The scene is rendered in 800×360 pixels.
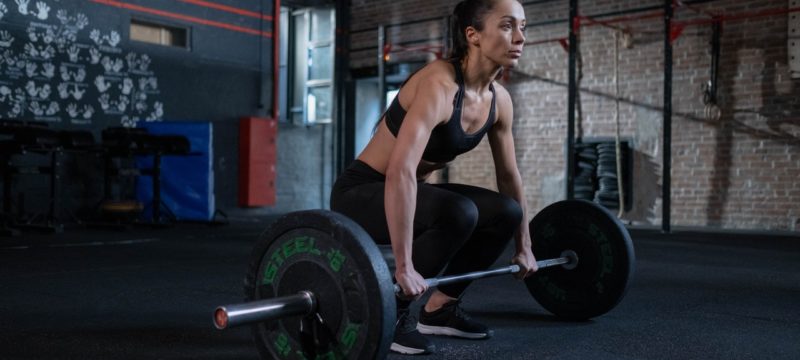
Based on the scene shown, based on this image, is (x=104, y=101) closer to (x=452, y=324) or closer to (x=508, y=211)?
(x=452, y=324)

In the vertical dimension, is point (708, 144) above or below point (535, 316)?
above

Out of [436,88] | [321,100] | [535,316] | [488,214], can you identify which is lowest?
[535,316]

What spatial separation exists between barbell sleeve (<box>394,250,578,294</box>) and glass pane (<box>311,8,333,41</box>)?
7385 millimetres

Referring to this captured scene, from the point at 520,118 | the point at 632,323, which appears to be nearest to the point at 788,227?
the point at 520,118

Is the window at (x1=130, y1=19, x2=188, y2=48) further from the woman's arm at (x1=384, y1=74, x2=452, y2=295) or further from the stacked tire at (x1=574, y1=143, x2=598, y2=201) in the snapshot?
the woman's arm at (x1=384, y1=74, x2=452, y2=295)

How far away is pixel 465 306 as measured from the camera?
101 inches

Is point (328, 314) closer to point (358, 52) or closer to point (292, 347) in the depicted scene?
point (292, 347)

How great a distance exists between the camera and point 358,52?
9.07m

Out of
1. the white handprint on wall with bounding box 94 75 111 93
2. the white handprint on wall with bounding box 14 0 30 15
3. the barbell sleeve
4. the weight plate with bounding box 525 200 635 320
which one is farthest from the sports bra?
the white handprint on wall with bounding box 94 75 111 93

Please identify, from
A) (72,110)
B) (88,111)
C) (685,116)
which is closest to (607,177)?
(685,116)

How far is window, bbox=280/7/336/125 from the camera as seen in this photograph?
9352mm

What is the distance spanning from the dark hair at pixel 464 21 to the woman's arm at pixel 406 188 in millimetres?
233

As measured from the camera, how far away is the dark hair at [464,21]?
1.77 m

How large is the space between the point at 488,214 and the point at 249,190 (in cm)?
647
